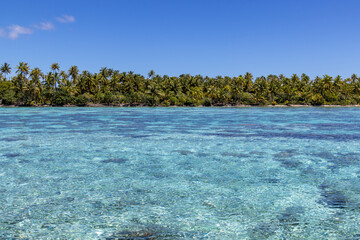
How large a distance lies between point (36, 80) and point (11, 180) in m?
139

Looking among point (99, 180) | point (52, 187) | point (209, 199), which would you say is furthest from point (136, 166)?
point (209, 199)

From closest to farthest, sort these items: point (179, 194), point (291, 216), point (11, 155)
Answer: point (291, 216) → point (179, 194) → point (11, 155)

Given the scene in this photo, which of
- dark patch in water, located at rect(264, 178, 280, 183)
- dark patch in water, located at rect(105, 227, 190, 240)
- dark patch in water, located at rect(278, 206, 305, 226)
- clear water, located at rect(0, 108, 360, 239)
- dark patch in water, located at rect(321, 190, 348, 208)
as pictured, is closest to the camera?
dark patch in water, located at rect(105, 227, 190, 240)

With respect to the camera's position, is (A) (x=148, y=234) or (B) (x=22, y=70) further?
(B) (x=22, y=70)

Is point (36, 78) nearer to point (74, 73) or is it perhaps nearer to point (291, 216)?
point (74, 73)

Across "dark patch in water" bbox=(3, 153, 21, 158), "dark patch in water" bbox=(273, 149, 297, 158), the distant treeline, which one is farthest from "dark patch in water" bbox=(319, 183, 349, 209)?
the distant treeline

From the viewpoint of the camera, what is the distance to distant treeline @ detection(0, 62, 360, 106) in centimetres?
13925

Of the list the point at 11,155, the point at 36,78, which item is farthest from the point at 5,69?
the point at 11,155

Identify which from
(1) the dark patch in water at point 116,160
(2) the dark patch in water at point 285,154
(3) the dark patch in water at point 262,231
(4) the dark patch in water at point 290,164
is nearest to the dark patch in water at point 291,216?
(3) the dark patch in water at point 262,231

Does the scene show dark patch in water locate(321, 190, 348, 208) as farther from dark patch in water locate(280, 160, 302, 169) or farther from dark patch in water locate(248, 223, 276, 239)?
dark patch in water locate(280, 160, 302, 169)

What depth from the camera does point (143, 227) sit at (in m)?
8.29

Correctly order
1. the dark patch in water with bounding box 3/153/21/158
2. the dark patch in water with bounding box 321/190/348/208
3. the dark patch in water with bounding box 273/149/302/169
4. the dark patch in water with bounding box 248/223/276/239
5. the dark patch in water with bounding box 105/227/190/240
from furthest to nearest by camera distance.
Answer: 1. the dark patch in water with bounding box 3/153/21/158
2. the dark patch in water with bounding box 273/149/302/169
3. the dark patch in water with bounding box 321/190/348/208
4. the dark patch in water with bounding box 248/223/276/239
5. the dark patch in water with bounding box 105/227/190/240

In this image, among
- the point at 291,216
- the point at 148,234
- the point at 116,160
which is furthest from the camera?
the point at 116,160

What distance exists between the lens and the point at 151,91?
15088 centimetres
